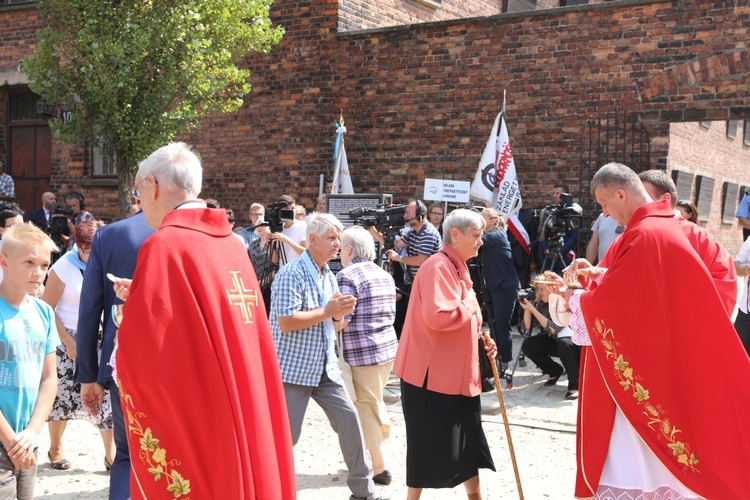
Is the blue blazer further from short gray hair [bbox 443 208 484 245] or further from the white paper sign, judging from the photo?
the white paper sign

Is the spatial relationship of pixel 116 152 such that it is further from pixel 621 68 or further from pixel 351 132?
pixel 621 68

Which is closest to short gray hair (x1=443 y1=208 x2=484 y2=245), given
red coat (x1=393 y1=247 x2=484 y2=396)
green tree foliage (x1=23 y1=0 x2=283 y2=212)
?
red coat (x1=393 y1=247 x2=484 y2=396)

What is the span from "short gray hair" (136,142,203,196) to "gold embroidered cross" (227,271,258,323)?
0.40 meters

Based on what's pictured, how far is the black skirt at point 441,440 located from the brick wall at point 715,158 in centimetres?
767

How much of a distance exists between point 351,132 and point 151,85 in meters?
3.39

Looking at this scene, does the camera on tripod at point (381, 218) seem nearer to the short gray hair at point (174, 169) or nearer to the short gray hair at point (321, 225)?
the short gray hair at point (321, 225)

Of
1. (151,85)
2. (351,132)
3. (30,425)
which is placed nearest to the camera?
(30,425)

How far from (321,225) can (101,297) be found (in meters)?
1.50

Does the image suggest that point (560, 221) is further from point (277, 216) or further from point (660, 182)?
point (660, 182)

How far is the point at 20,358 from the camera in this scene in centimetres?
408

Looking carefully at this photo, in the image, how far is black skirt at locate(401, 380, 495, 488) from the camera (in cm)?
499

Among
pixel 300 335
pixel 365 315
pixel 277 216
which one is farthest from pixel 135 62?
pixel 300 335

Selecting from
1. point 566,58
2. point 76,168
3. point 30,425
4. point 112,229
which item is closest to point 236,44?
point 566,58

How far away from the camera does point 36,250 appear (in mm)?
4199
